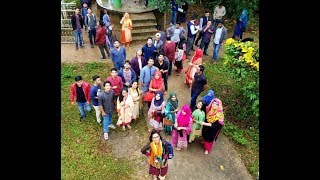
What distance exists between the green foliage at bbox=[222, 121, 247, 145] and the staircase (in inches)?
201

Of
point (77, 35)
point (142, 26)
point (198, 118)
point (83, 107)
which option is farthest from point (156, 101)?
point (142, 26)

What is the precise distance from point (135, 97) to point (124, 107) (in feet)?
1.30

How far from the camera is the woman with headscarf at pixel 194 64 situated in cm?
904

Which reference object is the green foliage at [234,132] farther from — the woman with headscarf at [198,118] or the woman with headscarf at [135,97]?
the woman with headscarf at [135,97]

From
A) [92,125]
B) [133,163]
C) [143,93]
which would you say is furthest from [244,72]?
[92,125]

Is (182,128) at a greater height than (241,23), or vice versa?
(241,23)

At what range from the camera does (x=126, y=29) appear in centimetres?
1143

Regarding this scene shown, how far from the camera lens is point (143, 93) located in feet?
28.2

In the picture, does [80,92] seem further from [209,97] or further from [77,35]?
[77,35]

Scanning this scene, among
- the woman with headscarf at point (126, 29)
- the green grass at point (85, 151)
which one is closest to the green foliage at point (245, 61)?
the green grass at point (85, 151)
